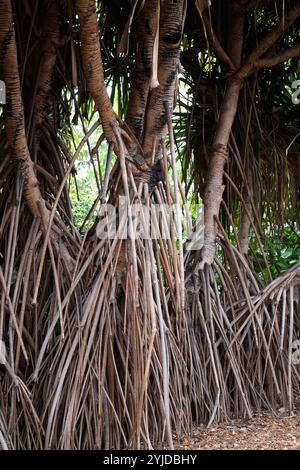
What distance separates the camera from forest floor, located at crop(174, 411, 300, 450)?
218cm

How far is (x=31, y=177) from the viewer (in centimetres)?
231

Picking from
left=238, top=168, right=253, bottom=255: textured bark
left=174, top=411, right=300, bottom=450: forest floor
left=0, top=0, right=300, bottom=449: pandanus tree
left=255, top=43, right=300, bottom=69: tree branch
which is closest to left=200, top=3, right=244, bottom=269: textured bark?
left=0, top=0, right=300, bottom=449: pandanus tree

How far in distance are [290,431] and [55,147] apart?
1399 mm

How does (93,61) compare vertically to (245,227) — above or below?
above

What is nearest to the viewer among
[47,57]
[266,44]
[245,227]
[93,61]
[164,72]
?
[93,61]

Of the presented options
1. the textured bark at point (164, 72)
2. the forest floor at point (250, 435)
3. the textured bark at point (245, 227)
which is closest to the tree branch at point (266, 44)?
the textured bark at point (245, 227)

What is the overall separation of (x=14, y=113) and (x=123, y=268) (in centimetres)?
66

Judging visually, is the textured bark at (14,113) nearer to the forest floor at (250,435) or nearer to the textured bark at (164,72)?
the textured bark at (164,72)

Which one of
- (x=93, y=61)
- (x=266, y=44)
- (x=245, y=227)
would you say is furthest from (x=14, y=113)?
(x=245, y=227)

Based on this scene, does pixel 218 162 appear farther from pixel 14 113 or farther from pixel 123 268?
pixel 14 113

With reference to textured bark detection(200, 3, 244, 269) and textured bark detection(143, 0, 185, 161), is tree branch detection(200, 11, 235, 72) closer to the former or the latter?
textured bark detection(200, 3, 244, 269)

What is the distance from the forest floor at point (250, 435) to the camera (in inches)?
85.9

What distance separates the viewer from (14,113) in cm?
215

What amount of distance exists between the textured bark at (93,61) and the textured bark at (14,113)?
0.22 m
